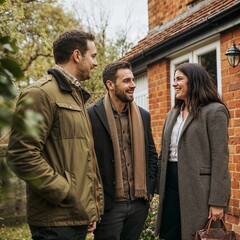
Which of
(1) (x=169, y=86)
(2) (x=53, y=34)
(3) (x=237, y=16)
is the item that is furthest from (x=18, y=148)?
(2) (x=53, y=34)

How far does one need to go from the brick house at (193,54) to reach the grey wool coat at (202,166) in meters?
1.88

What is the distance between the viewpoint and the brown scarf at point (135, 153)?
3566 mm

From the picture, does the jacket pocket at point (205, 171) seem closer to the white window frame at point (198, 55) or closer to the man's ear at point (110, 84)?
the man's ear at point (110, 84)

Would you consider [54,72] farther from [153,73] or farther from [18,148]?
[153,73]

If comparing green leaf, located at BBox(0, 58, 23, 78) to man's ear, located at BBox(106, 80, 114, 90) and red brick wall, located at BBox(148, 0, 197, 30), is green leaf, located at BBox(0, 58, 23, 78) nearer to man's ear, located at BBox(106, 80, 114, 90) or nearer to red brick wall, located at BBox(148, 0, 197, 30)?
man's ear, located at BBox(106, 80, 114, 90)

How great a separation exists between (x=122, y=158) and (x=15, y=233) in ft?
20.0

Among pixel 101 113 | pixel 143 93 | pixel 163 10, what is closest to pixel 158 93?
pixel 143 93

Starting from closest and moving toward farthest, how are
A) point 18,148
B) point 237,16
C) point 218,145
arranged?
1. point 18,148
2. point 218,145
3. point 237,16

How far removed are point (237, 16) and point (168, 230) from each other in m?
2.79

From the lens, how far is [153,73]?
311 inches

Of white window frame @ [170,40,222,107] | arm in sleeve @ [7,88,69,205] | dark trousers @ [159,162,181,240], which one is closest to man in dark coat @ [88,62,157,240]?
dark trousers @ [159,162,181,240]

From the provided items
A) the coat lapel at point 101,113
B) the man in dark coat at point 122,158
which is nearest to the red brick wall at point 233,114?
the man in dark coat at point 122,158

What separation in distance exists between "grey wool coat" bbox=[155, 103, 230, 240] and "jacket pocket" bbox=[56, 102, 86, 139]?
110 centimetres

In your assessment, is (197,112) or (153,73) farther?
(153,73)
